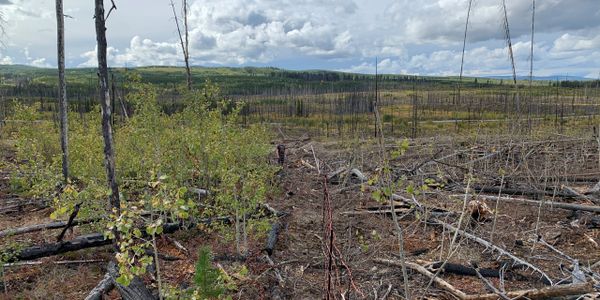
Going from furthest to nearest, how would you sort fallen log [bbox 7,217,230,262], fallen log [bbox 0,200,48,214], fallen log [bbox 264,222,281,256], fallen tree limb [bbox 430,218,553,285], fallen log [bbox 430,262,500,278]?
fallen log [bbox 0,200,48,214] < fallen log [bbox 264,222,281,256] < fallen log [bbox 7,217,230,262] < fallen log [bbox 430,262,500,278] < fallen tree limb [bbox 430,218,553,285]

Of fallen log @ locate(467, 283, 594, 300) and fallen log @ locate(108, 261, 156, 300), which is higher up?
fallen log @ locate(467, 283, 594, 300)

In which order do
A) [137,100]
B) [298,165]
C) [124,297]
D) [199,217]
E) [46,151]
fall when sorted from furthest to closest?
[298,165] → [46,151] → [199,217] → [137,100] → [124,297]

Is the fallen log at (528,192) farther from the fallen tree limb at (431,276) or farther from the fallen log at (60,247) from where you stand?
the fallen log at (60,247)

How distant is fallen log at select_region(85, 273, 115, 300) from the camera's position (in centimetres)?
481

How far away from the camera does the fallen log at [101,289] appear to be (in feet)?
15.8

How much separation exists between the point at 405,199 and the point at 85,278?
6443 mm

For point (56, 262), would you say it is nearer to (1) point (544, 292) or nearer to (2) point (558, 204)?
(1) point (544, 292)

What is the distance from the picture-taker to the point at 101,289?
4977 mm

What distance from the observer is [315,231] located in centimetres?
822

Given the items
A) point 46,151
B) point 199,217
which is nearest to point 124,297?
point 199,217

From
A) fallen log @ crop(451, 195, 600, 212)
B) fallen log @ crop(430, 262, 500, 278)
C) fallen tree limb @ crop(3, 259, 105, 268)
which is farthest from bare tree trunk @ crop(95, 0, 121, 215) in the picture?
fallen log @ crop(451, 195, 600, 212)

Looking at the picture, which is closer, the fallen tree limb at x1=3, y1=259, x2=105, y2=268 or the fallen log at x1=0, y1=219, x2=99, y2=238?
the fallen tree limb at x1=3, y1=259, x2=105, y2=268

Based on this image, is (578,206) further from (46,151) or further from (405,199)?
(46,151)

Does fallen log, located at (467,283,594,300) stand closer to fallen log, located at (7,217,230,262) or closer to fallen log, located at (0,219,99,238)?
fallen log, located at (7,217,230,262)
